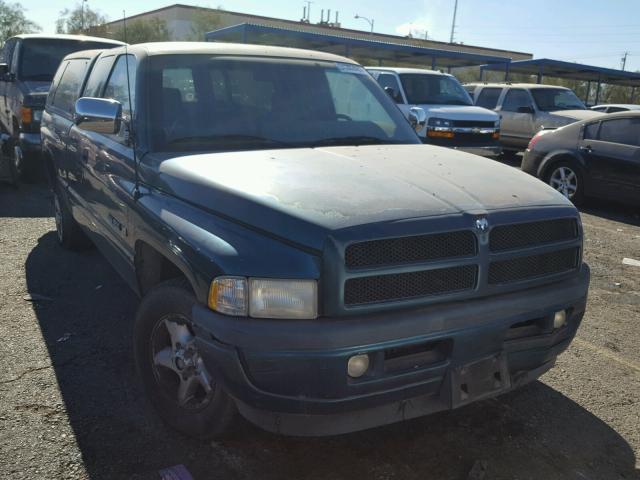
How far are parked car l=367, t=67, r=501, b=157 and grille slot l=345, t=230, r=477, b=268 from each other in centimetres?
922

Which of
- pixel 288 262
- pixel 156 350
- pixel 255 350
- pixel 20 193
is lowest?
pixel 20 193

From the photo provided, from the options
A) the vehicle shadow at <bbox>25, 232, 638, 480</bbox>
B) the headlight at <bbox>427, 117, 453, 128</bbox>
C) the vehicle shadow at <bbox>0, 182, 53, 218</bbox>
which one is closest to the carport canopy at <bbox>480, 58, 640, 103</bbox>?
the headlight at <bbox>427, 117, 453, 128</bbox>

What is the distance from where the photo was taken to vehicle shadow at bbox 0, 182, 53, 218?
7.83m

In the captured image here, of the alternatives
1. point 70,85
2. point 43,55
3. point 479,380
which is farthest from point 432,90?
point 479,380

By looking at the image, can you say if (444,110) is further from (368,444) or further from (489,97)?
(368,444)

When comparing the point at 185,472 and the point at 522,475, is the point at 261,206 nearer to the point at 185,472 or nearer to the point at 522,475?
the point at 185,472

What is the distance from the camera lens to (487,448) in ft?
9.98

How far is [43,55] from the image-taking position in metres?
9.66

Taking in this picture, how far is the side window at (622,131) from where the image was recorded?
28.3 feet

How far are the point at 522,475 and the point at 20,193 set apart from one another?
8.36 meters

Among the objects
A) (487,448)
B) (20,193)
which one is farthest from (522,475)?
(20,193)

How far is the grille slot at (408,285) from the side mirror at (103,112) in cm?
196

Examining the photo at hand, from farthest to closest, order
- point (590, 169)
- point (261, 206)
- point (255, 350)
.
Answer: point (590, 169) → point (261, 206) → point (255, 350)

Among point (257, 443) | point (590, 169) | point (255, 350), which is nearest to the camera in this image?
point (255, 350)
